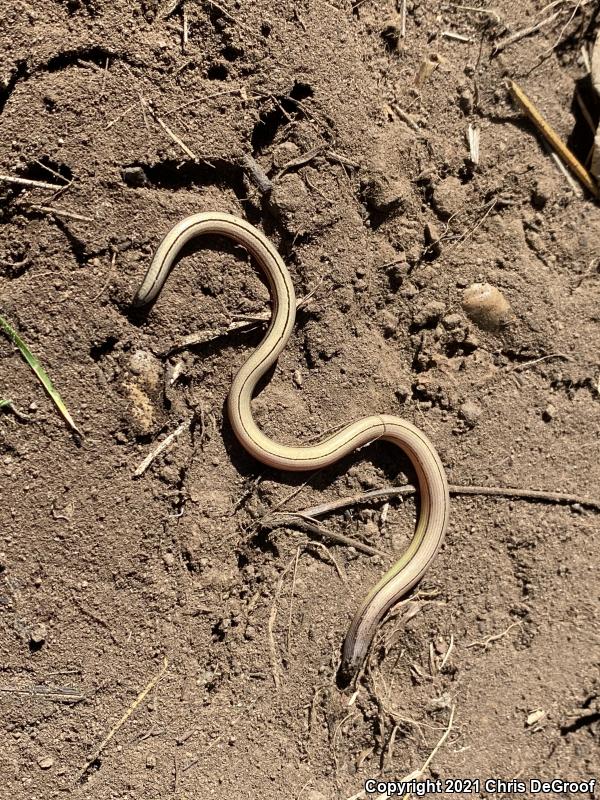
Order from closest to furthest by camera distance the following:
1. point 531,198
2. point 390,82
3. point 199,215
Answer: point 199,215, point 390,82, point 531,198

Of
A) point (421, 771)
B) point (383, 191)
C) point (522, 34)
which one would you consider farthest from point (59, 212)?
point (421, 771)

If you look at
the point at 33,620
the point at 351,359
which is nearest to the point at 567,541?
the point at 351,359

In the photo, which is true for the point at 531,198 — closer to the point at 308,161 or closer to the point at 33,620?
the point at 308,161

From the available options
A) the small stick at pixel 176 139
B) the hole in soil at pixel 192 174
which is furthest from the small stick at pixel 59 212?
the small stick at pixel 176 139

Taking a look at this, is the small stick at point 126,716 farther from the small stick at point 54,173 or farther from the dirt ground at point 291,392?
the small stick at point 54,173

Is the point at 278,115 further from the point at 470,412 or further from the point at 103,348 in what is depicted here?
the point at 470,412

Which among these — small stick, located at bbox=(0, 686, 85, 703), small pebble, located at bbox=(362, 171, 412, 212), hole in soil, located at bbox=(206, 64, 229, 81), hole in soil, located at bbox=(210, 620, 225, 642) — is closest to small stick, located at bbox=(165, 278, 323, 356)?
small pebble, located at bbox=(362, 171, 412, 212)

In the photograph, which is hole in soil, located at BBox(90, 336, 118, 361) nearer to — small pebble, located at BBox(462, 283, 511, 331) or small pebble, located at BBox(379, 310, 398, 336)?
small pebble, located at BBox(379, 310, 398, 336)

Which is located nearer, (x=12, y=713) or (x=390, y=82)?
(x=12, y=713)
